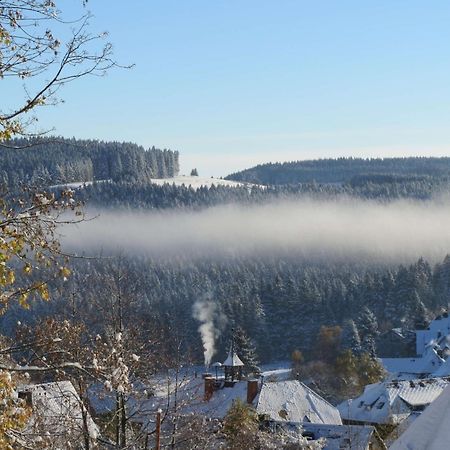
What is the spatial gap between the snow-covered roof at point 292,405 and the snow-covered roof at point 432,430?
26.3m

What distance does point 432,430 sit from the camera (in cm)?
683

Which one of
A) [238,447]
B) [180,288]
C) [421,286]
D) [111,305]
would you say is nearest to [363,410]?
[238,447]

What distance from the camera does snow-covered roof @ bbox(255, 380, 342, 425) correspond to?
111 feet

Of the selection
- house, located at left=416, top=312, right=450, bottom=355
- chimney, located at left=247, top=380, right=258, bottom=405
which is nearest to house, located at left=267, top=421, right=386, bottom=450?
chimney, located at left=247, top=380, right=258, bottom=405

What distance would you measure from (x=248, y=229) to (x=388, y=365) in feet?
432

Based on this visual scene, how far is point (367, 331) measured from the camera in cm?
7438

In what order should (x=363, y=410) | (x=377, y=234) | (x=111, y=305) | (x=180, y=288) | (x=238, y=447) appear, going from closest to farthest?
(x=111, y=305), (x=238, y=447), (x=363, y=410), (x=180, y=288), (x=377, y=234)

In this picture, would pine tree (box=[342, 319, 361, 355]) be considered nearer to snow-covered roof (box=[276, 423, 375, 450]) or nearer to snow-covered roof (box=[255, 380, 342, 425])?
snow-covered roof (box=[255, 380, 342, 425])

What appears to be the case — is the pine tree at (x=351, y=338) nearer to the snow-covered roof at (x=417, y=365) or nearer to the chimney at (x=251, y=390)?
the snow-covered roof at (x=417, y=365)

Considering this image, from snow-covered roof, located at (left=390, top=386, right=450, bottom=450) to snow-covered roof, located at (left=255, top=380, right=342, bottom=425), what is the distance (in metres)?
26.3

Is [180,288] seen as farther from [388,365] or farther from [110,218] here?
[110,218]

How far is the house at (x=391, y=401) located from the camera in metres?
39.2

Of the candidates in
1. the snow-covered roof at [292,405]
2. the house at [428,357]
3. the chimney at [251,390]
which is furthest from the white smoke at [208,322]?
the chimney at [251,390]

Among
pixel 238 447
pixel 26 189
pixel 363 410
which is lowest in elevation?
pixel 363 410
